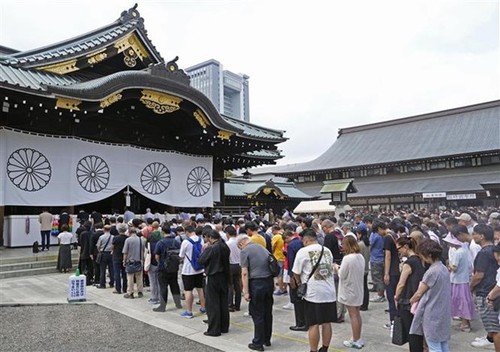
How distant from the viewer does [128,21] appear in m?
16.6

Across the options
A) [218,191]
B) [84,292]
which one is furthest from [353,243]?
[218,191]

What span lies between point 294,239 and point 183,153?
11279 mm

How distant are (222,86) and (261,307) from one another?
5871cm

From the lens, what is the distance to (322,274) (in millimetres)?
4688

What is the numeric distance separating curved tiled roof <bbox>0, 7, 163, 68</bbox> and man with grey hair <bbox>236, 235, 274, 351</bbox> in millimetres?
11622

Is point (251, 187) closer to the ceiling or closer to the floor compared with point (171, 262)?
closer to the ceiling

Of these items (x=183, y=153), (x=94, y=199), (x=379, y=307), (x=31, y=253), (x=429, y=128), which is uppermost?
(x=429, y=128)

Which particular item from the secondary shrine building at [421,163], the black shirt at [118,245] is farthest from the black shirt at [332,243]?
the secondary shrine building at [421,163]

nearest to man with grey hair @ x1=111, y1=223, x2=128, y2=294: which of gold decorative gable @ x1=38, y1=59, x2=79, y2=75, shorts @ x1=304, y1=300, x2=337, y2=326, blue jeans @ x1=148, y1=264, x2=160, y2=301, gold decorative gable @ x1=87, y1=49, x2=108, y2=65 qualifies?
blue jeans @ x1=148, y1=264, x2=160, y2=301

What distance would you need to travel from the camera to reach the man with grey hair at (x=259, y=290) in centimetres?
530

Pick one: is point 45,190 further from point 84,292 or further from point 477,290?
point 477,290

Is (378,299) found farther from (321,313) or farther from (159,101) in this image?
(159,101)

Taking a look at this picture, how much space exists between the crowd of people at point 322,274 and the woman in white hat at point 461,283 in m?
0.01

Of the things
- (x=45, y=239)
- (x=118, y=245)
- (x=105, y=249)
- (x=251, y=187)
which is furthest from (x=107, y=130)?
(x=251, y=187)
